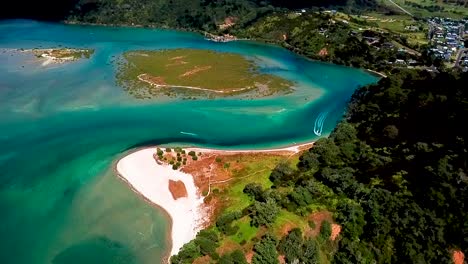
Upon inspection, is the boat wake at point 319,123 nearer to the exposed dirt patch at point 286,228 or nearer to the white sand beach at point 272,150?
the white sand beach at point 272,150

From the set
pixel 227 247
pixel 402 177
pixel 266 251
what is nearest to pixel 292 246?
pixel 266 251

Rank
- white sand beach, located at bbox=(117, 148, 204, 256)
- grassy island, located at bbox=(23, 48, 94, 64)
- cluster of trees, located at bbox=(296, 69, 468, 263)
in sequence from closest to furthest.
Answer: cluster of trees, located at bbox=(296, 69, 468, 263) → white sand beach, located at bbox=(117, 148, 204, 256) → grassy island, located at bbox=(23, 48, 94, 64)

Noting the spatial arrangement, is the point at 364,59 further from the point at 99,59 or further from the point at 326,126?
the point at 99,59

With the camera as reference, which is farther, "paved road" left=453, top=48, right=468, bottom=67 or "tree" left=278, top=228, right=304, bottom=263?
"paved road" left=453, top=48, right=468, bottom=67

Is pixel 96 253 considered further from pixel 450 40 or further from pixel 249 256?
pixel 450 40

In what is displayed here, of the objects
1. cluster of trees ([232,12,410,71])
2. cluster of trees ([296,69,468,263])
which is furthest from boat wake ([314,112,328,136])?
cluster of trees ([232,12,410,71])

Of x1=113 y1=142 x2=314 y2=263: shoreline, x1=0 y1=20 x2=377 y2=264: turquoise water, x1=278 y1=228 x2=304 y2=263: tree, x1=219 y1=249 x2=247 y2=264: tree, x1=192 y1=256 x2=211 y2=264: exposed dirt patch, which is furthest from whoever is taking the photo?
x1=113 y1=142 x2=314 y2=263: shoreline

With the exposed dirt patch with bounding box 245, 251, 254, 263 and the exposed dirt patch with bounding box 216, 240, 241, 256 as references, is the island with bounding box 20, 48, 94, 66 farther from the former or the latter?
the exposed dirt patch with bounding box 245, 251, 254, 263
